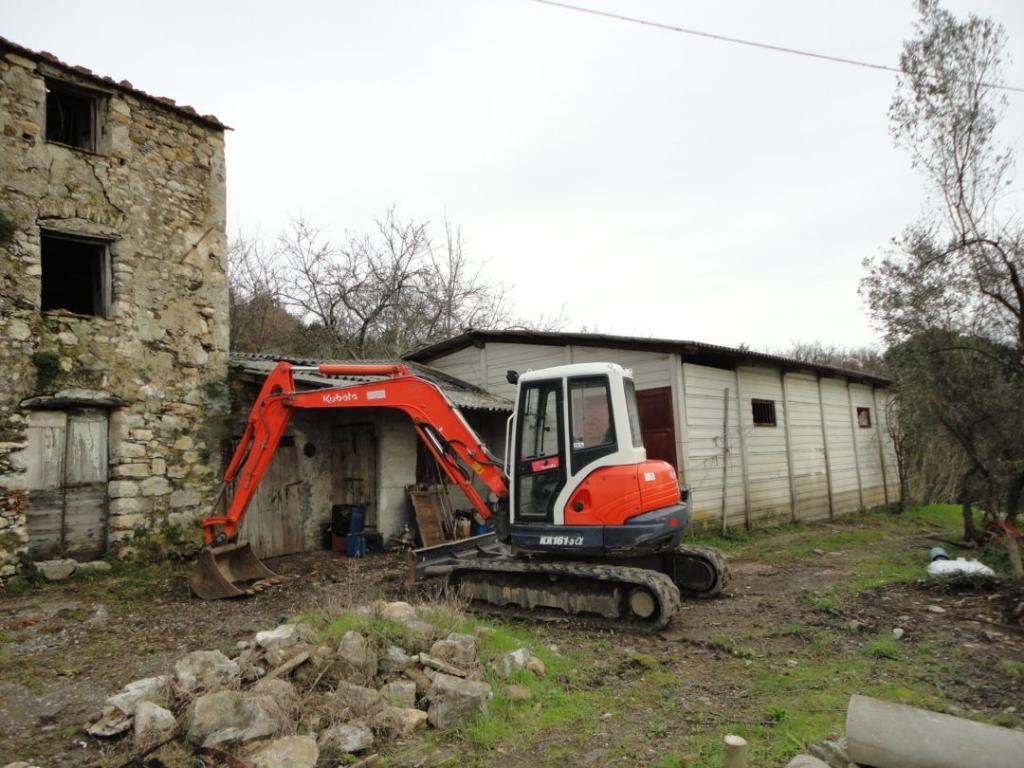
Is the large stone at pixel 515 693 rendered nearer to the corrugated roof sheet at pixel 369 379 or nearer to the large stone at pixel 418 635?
the large stone at pixel 418 635

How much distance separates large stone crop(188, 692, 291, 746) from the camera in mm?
3945

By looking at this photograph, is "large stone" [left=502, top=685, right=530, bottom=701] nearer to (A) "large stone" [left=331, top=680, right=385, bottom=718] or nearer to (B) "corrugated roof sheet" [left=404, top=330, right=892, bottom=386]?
(A) "large stone" [left=331, top=680, right=385, bottom=718]

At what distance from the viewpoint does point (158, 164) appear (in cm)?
988

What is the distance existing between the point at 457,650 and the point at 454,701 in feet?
2.10

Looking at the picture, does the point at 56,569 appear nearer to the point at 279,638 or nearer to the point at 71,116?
the point at 279,638

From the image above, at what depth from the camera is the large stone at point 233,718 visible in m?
3.95

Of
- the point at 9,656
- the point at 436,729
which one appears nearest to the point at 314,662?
the point at 436,729

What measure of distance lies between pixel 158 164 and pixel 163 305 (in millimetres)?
2140

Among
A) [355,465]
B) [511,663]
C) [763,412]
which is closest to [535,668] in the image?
[511,663]

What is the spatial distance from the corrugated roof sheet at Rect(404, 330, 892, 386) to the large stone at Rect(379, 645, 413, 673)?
7.78 metres

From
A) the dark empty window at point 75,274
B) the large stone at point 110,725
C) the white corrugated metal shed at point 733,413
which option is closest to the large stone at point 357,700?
the large stone at point 110,725

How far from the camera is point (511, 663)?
505 centimetres

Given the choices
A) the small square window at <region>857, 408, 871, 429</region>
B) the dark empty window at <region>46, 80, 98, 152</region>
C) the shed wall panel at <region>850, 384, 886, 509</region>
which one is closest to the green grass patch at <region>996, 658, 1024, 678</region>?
the dark empty window at <region>46, 80, 98, 152</region>

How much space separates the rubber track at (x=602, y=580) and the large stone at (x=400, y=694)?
235 cm
